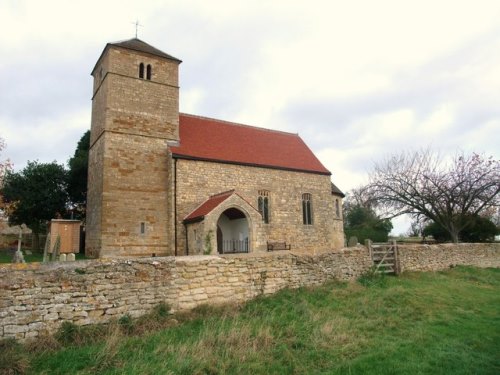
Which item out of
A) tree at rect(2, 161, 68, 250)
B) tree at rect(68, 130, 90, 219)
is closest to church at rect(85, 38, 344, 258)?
tree at rect(68, 130, 90, 219)

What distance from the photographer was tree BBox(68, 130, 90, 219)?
26.5 m

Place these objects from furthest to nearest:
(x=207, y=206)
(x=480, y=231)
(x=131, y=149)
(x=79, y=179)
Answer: (x=480, y=231) → (x=79, y=179) → (x=131, y=149) → (x=207, y=206)

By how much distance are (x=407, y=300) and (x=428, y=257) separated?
7.83 metres

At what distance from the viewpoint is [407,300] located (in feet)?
34.7

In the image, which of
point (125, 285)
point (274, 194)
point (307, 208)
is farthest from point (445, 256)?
point (125, 285)

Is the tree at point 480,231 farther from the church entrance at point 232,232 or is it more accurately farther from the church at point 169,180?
the church entrance at point 232,232

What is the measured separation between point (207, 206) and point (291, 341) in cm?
1090

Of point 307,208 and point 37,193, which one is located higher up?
point 37,193

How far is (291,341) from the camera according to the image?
718 cm

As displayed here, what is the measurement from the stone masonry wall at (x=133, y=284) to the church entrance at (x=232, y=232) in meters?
6.85

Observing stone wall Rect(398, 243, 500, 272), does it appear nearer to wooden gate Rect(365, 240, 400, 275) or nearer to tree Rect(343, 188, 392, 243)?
wooden gate Rect(365, 240, 400, 275)

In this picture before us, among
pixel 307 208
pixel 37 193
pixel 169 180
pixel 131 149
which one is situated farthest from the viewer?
pixel 37 193

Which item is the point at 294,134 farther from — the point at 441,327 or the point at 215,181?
the point at 441,327

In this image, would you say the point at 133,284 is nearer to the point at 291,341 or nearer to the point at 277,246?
the point at 291,341
